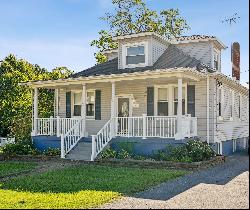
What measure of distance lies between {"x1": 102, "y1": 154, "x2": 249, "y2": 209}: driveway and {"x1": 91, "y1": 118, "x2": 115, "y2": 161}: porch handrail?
5.26 metres

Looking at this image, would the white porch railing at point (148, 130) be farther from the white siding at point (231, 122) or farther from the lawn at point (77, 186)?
the lawn at point (77, 186)

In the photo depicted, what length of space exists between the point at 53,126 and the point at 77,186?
10.1 m

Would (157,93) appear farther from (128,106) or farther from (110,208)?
(110,208)

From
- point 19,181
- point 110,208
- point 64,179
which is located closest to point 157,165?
point 64,179

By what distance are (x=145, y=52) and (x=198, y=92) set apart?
370 cm

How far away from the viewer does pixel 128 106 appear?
66.8ft

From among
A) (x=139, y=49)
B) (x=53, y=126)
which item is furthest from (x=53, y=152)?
(x=139, y=49)

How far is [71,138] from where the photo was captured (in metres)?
18.6

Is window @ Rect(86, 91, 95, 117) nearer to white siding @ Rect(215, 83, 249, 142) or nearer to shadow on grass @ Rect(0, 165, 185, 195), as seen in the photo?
white siding @ Rect(215, 83, 249, 142)

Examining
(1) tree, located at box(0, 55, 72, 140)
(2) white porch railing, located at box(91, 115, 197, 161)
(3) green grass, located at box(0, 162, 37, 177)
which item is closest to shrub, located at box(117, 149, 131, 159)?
(2) white porch railing, located at box(91, 115, 197, 161)

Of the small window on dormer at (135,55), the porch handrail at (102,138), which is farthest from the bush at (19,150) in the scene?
the small window on dormer at (135,55)

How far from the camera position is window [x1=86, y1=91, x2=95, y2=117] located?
2141cm

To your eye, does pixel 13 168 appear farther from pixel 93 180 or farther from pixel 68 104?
pixel 68 104

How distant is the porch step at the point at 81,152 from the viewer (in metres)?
17.0
